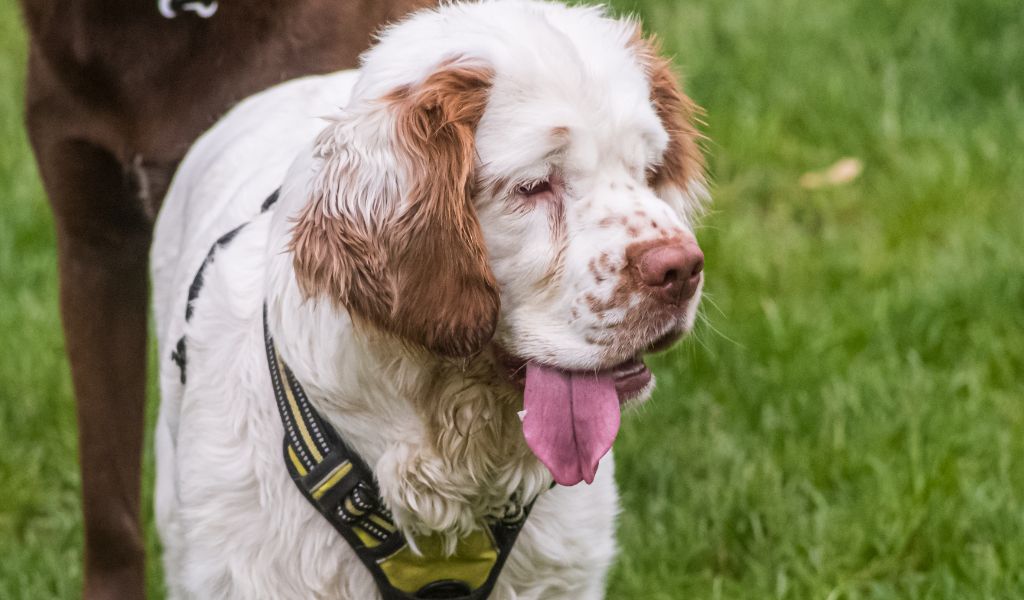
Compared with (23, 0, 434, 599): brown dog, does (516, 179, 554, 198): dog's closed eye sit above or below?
above

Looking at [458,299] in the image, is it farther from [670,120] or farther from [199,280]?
[199,280]

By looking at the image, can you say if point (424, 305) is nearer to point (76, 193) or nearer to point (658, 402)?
point (76, 193)

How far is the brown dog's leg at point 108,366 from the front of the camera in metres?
3.70

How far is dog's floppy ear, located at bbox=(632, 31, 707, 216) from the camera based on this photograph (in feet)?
9.70

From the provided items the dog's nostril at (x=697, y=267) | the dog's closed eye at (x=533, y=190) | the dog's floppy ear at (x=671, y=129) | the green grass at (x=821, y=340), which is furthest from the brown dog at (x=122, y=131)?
the dog's nostril at (x=697, y=267)

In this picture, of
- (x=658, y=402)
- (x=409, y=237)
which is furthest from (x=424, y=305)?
(x=658, y=402)

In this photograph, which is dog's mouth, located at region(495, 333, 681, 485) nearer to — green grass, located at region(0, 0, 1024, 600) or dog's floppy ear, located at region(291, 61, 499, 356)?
dog's floppy ear, located at region(291, 61, 499, 356)

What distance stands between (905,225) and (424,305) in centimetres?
312

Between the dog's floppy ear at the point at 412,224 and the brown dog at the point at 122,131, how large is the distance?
928 mm

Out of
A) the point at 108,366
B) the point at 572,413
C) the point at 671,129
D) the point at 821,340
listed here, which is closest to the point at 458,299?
the point at 572,413

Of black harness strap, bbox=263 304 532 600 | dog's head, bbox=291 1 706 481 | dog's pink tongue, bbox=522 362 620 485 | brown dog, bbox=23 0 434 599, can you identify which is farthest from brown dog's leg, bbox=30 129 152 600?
dog's pink tongue, bbox=522 362 620 485

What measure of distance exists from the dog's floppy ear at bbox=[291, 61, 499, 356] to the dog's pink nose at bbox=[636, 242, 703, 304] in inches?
10.2

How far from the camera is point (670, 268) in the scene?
261cm

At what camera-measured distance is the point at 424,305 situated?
264 centimetres
